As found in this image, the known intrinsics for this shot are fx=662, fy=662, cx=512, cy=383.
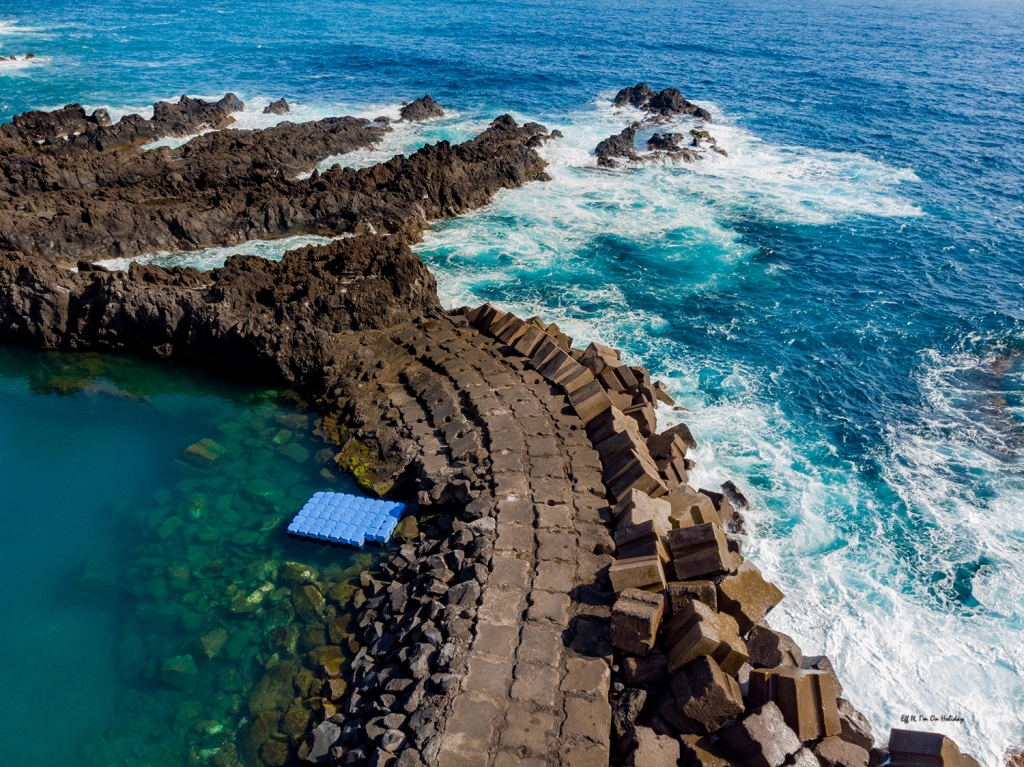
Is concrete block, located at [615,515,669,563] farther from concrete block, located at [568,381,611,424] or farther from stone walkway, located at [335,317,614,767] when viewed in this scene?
concrete block, located at [568,381,611,424]

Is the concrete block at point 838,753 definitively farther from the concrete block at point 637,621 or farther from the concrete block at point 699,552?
the concrete block at point 637,621

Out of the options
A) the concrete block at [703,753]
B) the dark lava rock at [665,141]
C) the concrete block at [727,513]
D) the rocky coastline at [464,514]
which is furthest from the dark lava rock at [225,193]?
the concrete block at [703,753]

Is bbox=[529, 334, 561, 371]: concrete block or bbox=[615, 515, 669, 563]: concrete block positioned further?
bbox=[529, 334, 561, 371]: concrete block

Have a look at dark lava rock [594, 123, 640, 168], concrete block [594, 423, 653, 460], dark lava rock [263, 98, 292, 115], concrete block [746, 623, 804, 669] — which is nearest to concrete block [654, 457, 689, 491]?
concrete block [594, 423, 653, 460]

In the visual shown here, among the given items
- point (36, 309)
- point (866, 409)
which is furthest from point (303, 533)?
point (866, 409)

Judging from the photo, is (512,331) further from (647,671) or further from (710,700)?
(710,700)

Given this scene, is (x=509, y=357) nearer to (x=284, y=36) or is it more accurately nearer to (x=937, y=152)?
(x=937, y=152)
